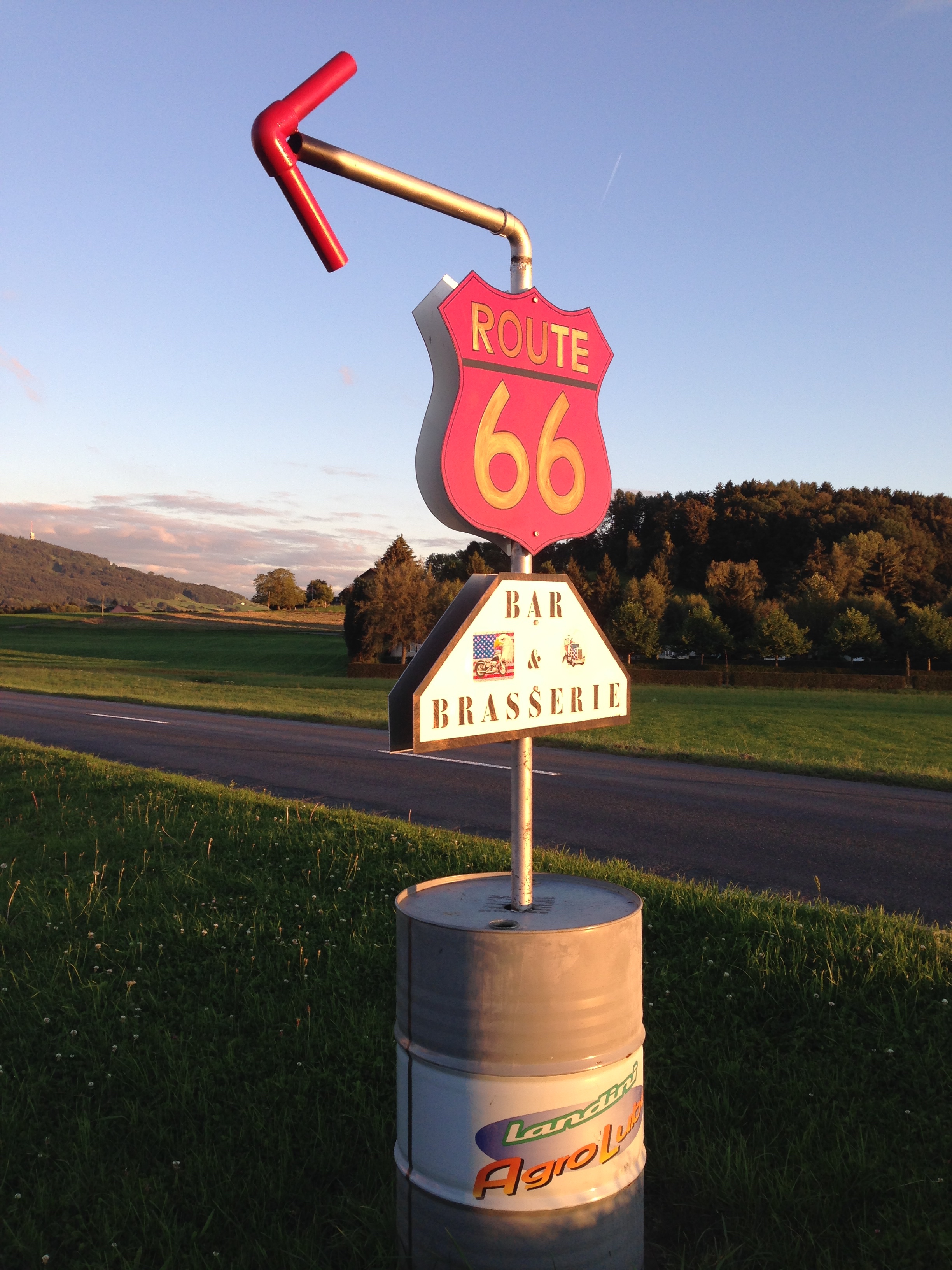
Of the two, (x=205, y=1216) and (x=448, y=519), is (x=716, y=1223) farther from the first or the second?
(x=448, y=519)

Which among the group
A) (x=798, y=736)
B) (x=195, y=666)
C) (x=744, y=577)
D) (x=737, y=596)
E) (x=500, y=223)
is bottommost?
(x=195, y=666)

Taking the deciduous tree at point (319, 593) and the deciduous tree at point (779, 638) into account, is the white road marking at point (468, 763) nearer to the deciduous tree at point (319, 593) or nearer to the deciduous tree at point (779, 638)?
the deciduous tree at point (779, 638)

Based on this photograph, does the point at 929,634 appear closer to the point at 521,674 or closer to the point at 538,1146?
the point at 521,674

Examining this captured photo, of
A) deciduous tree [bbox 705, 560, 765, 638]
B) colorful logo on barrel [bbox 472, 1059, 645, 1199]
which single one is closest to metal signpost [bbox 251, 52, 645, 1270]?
colorful logo on barrel [bbox 472, 1059, 645, 1199]

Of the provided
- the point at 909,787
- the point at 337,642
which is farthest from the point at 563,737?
the point at 337,642

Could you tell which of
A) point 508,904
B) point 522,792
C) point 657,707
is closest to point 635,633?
point 657,707

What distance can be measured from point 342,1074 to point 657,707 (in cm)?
2674

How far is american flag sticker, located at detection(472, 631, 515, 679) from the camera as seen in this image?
2980 millimetres

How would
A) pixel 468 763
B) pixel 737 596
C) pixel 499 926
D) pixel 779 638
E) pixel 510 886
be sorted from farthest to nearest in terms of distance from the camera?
pixel 737 596 < pixel 779 638 < pixel 468 763 < pixel 510 886 < pixel 499 926

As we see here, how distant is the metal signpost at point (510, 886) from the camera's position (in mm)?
2520

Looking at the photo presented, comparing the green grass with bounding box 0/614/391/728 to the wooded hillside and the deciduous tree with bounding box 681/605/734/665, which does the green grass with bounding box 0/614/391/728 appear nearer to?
the deciduous tree with bounding box 681/605/734/665

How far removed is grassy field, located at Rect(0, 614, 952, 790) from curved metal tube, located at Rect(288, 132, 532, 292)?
12043mm

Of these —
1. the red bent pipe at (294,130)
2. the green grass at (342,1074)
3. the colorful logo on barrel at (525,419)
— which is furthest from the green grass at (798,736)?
the red bent pipe at (294,130)

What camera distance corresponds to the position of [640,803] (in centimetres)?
1094
